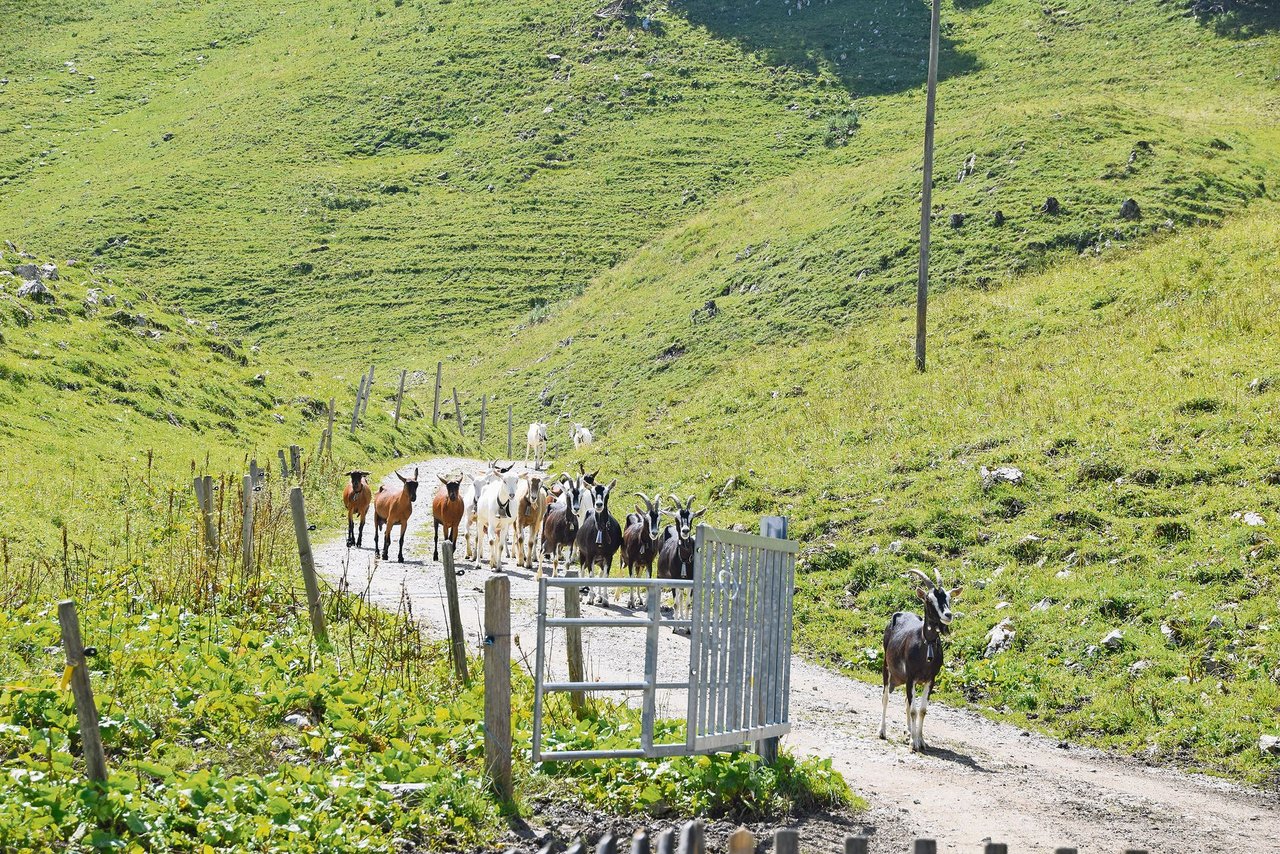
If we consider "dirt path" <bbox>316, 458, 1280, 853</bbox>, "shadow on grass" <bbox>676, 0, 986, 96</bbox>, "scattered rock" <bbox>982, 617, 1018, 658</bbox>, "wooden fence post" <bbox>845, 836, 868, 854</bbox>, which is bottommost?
"scattered rock" <bbox>982, 617, 1018, 658</bbox>

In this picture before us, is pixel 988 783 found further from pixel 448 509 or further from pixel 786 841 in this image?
pixel 448 509

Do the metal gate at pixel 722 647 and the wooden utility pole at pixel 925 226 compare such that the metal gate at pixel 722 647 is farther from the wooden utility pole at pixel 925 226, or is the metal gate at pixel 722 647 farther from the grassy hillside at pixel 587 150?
the grassy hillside at pixel 587 150

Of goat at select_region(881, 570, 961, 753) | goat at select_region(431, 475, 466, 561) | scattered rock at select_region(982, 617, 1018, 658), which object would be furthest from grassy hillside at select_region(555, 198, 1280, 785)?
goat at select_region(431, 475, 466, 561)

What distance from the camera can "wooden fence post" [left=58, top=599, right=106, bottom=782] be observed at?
741 cm

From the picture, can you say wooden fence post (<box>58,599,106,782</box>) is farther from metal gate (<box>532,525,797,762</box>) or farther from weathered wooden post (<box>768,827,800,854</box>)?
weathered wooden post (<box>768,827,800,854</box>)

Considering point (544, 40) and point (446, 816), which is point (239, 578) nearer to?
point (446, 816)

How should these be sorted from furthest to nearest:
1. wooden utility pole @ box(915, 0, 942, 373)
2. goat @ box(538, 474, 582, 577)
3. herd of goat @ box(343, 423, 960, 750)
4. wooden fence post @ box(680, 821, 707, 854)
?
1. wooden utility pole @ box(915, 0, 942, 373)
2. goat @ box(538, 474, 582, 577)
3. herd of goat @ box(343, 423, 960, 750)
4. wooden fence post @ box(680, 821, 707, 854)

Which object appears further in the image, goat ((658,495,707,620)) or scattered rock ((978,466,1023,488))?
scattered rock ((978,466,1023,488))

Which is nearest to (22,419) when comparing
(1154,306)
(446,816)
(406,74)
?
(446,816)

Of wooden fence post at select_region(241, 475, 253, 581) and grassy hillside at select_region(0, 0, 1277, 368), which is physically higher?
grassy hillside at select_region(0, 0, 1277, 368)

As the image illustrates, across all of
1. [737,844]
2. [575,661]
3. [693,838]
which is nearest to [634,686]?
[575,661]

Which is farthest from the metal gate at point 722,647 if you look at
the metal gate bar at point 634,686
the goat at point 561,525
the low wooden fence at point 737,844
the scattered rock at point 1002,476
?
the goat at point 561,525

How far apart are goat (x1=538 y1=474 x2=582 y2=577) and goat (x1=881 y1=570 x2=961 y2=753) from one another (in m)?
9.43

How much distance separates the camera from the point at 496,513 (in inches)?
895
